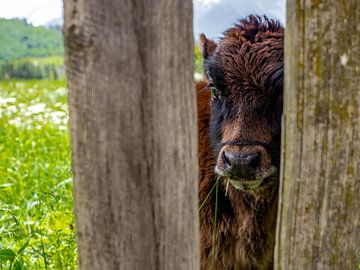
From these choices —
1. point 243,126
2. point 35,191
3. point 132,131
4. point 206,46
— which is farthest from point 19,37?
point 132,131

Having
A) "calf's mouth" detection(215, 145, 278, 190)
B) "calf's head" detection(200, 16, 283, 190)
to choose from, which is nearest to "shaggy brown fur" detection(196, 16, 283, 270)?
"calf's head" detection(200, 16, 283, 190)

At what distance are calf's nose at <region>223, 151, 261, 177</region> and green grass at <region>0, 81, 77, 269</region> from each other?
99 centimetres

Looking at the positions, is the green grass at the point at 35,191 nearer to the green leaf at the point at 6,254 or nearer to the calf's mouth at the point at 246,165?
the green leaf at the point at 6,254

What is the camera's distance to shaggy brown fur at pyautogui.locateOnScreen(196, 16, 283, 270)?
341 centimetres

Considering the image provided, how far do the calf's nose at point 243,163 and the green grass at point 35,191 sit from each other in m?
0.99

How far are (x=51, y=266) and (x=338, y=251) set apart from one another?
224cm

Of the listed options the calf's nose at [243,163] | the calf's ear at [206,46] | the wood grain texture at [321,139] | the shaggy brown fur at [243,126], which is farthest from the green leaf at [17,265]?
the calf's ear at [206,46]

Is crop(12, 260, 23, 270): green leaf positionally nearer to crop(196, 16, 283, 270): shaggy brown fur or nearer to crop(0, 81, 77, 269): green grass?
crop(0, 81, 77, 269): green grass

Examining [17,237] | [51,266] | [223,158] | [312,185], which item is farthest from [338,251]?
[17,237]

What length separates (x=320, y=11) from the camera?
1.86 m

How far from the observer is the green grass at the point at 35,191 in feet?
11.8

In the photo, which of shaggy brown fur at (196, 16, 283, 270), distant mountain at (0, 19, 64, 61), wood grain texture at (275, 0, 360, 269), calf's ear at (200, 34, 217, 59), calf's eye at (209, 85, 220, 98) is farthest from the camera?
distant mountain at (0, 19, 64, 61)

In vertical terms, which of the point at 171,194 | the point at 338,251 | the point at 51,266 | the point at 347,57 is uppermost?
the point at 347,57

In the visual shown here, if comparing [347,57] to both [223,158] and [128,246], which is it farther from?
[223,158]
